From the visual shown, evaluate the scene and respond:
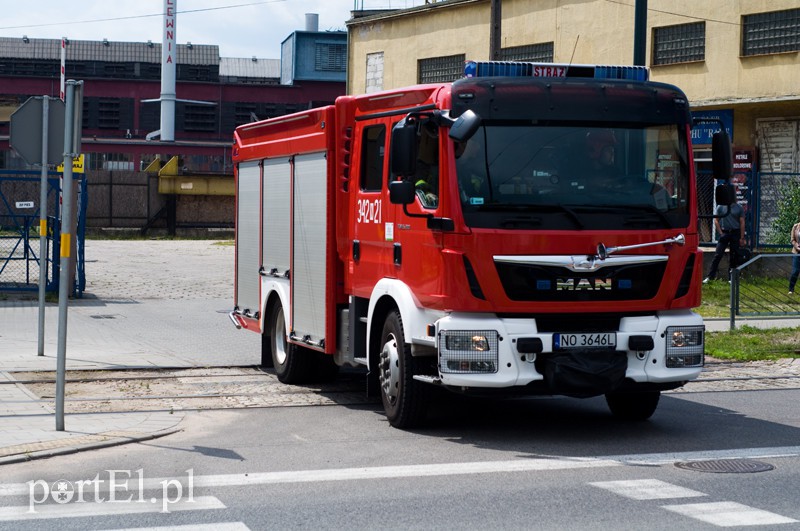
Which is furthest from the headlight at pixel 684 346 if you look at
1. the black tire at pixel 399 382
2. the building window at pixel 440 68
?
the building window at pixel 440 68

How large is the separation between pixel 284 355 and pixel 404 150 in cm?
422

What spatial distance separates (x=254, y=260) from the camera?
13844 millimetres

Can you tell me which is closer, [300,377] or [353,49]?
[300,377]

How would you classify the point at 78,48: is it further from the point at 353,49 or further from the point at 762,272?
the point at 762,272

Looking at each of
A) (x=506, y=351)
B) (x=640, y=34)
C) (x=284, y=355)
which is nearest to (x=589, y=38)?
(x=640, y=34)

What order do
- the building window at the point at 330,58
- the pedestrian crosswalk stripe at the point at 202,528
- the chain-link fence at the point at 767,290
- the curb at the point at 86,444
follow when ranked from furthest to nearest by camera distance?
1. the building window at the point at 330,58
2. the chain-link fence at the point at 767,290
3. the curb at the point at 86,444
4. the pedestrian crosswalk stripe at the point at 202,528

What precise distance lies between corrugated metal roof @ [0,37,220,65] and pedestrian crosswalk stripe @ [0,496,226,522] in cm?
6869

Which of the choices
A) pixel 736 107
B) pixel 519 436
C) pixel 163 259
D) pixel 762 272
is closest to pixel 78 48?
pixel 163 259

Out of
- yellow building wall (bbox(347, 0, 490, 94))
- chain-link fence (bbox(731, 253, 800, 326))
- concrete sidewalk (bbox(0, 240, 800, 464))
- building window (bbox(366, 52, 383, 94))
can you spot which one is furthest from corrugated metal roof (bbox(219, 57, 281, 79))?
chain-link fence (bbox(731, 253, 800, 326))

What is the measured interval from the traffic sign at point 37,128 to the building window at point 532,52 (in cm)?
2464

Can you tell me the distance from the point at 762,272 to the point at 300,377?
11.7 meters

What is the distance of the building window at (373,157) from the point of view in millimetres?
10578

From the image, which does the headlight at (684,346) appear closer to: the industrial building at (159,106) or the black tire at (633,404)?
the black tire at (633,404)

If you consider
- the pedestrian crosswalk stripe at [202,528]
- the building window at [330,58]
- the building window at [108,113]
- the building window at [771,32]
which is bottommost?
the pedestrian crosswalk stripe at [202,528]
